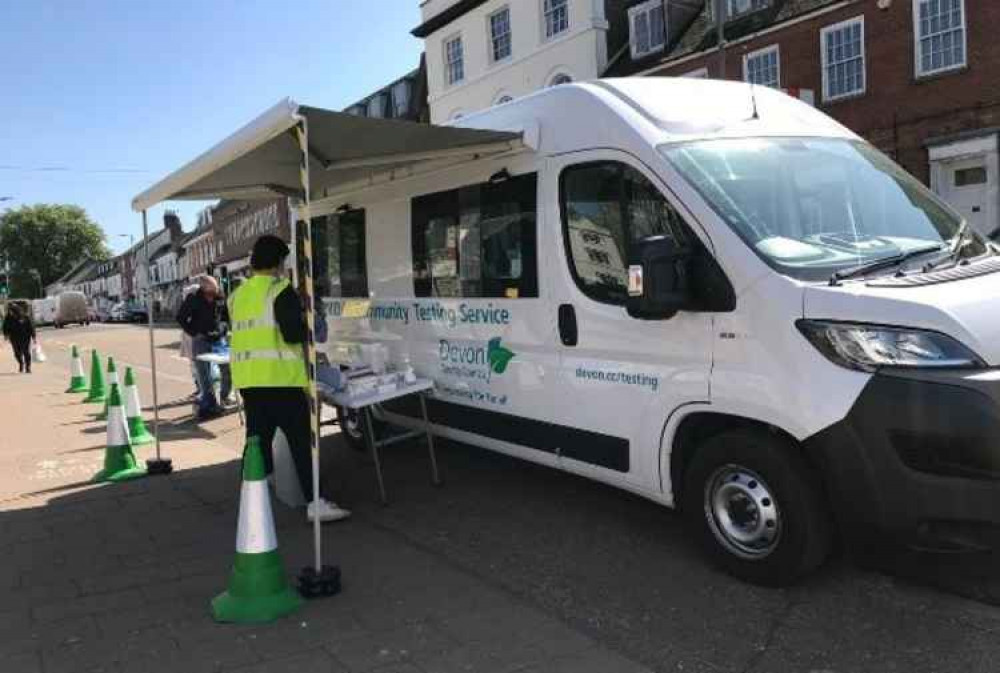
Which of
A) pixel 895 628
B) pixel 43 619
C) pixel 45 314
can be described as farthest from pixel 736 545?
pixel 45 314

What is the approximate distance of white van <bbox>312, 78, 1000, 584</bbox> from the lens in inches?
138

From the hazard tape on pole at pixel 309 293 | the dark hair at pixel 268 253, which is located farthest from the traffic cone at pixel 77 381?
the hazard tape on pole at pixel 309 293

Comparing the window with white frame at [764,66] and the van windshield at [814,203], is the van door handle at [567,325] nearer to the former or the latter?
the van windshield at [814,203]

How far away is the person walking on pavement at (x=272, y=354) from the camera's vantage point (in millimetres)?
5262

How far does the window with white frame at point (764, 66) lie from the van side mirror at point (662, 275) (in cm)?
2003

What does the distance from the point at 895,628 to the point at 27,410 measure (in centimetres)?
1251

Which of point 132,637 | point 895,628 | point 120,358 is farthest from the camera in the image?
point 120,358

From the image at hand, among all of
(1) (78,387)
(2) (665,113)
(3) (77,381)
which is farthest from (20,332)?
(2) (665,113)

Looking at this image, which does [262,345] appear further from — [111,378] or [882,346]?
[111,378]

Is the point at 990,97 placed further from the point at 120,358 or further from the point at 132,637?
the point at 120,358

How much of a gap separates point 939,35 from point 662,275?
18.5 meters

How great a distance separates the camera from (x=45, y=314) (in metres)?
64.1

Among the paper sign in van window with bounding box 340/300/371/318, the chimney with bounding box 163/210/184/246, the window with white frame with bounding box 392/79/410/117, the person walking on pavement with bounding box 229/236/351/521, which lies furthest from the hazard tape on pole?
the chimney with bounding box 163/210/184/246

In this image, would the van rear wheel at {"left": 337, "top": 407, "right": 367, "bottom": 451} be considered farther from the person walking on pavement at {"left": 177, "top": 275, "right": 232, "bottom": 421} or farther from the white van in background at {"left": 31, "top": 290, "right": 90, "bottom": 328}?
the white van in background at {"left": 31, "top": 290, "right": 90, "bottom": 328}
